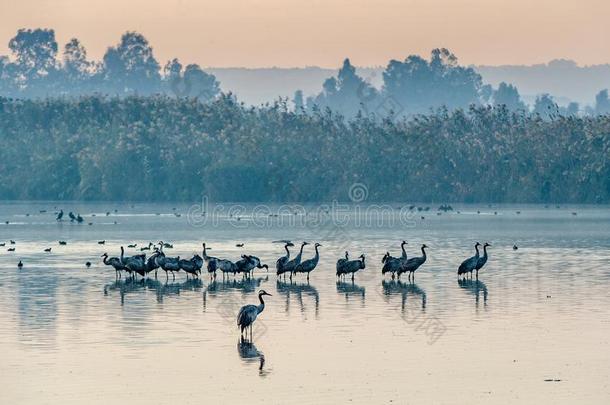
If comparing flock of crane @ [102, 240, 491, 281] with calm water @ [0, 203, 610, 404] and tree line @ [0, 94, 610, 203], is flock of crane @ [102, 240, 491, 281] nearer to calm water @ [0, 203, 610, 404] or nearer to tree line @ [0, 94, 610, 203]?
calm water @ [0, 203, 610, 404]

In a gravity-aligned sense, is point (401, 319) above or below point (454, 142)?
below

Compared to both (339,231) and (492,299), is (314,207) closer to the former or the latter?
(339,231)

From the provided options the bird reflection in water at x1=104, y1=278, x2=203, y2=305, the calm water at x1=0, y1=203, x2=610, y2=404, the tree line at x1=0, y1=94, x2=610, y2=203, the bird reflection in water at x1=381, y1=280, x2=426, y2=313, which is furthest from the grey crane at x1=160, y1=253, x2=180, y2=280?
the tree line at x1=0, y1=94, x2=610, y2=203

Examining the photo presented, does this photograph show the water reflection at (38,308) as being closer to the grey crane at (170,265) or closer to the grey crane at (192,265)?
the grey crane at (170,265)

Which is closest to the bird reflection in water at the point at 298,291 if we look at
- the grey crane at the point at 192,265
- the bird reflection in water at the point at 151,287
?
the bird reflection in water at the point at 151,287

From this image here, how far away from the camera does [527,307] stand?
3130 cm

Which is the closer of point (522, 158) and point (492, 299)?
point (492, 299)

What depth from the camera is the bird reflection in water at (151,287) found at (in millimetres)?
35625

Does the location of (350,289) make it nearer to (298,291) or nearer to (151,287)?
(298,291)

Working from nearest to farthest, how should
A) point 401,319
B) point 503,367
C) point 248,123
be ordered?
point 503,367 → point 401,319 → point 248,123

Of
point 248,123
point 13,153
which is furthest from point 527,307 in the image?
point 13,153

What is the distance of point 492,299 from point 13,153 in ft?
284

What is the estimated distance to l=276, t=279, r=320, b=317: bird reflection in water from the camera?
1308 inches

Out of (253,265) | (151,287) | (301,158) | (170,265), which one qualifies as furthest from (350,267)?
(301,158)
